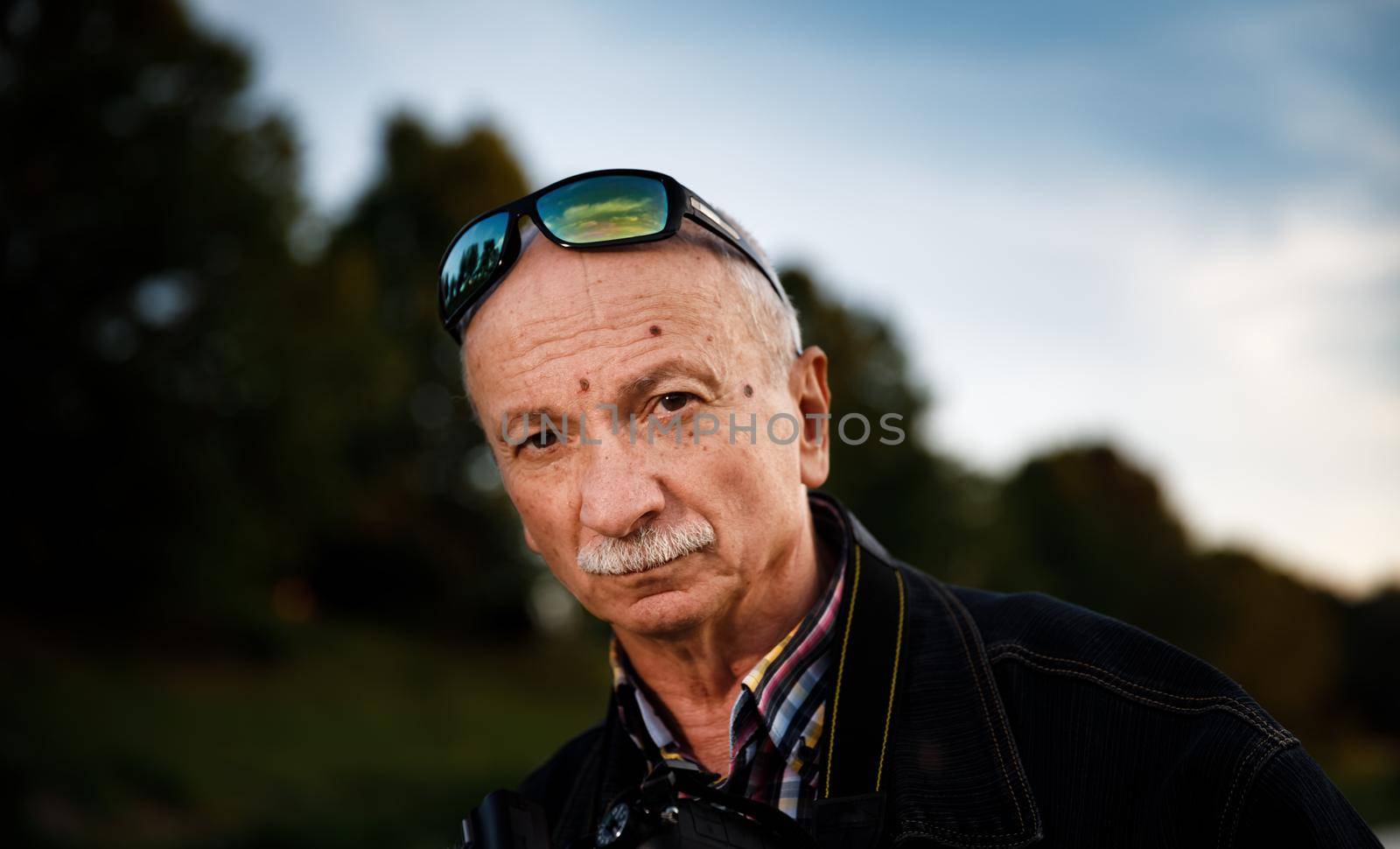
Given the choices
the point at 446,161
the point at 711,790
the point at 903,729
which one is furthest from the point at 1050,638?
the point at 446,161

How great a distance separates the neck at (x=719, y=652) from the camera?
7.66 ft

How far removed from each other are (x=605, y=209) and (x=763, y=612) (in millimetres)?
980

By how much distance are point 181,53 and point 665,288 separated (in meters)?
21.4

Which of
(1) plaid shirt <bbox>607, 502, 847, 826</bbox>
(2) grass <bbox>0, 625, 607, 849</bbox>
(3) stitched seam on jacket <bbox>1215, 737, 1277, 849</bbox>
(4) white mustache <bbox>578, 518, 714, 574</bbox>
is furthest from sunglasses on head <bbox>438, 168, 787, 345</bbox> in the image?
(2) grass <bbox>0, 625, 607, 849</bbox>

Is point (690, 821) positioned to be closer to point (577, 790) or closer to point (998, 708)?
point (998, 708)

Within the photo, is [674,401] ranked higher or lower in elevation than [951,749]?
higher

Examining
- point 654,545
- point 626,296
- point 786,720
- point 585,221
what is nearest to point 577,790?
point 786,720

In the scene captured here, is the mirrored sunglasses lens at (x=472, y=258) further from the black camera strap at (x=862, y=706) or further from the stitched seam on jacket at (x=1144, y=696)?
the stitched seam on jacket at (x=1144, y=696)

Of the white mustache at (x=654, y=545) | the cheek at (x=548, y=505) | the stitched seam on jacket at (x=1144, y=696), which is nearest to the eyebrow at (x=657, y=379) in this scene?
the cheek at (x=548, y=505)

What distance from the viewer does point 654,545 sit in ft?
7.14

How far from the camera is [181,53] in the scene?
20.0m

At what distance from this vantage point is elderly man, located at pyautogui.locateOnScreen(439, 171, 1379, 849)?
1.88 m

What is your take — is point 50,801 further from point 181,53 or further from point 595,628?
point 181,53

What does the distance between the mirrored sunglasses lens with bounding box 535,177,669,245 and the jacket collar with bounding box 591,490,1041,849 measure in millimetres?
1036
